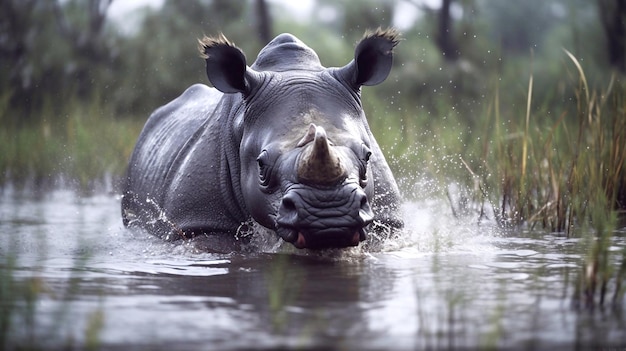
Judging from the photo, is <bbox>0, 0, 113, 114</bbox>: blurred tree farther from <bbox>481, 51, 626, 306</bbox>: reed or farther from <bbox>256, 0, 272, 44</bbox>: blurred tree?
<bbox>481, 51, 626, 306</bbox>: reed

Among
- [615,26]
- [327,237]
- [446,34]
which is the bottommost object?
[327,237]

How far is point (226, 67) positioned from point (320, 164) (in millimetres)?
1223

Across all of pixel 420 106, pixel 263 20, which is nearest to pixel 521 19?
pixel 263 20

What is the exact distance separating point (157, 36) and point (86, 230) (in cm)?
1075

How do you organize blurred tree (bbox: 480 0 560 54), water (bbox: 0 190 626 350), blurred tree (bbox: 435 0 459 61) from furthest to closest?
blurred tree (bbox: 480 0 560 54), blurred tree (bbox: 435 0 459 61), water (bbox: 0 190 626 350)

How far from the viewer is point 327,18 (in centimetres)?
7681

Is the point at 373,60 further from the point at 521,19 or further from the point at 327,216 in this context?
the point at 521,19

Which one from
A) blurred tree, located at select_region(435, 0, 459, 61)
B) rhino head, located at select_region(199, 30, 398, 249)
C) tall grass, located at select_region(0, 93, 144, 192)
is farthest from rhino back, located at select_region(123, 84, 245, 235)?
blurred tree, located at select_region(435, 0, 459, 61)

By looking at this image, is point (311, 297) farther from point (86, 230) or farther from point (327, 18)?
point (327, 18)

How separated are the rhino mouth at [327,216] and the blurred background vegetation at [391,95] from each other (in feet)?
5.34

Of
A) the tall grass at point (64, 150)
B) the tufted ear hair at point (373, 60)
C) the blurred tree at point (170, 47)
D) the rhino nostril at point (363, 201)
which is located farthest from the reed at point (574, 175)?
the blurred tree at point (170, 47)

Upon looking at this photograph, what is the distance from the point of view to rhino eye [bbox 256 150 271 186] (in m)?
5.13

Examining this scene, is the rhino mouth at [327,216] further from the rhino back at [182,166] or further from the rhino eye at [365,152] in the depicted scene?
the rhino back at [182,166]

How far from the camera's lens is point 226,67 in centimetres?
562
